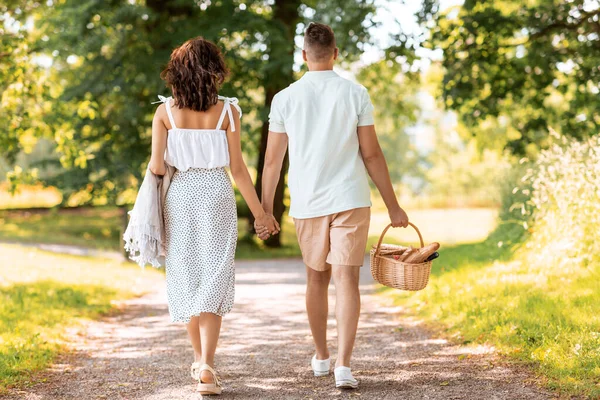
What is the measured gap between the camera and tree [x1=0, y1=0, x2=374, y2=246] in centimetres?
1527

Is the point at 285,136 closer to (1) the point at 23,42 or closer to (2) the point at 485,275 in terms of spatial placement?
(2) the point at 485,275

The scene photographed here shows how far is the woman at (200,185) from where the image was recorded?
16.3 ft

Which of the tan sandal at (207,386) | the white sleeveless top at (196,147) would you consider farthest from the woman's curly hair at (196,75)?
the tan sandal at (207,386)

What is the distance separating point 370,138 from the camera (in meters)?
4.99

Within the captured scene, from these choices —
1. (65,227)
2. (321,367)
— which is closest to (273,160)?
(321,367)

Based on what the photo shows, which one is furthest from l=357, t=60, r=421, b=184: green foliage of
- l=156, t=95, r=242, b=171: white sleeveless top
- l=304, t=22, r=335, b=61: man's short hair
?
l=156, t=95, r=242, b=171: white sleeveless top

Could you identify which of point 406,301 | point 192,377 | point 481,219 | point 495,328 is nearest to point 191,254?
point 192,377

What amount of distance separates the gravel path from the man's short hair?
2.09 metres

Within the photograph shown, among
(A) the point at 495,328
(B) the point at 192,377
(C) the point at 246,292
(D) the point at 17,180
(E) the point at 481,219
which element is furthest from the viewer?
(E) the point at 481,219

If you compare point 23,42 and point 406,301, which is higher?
point 23,42

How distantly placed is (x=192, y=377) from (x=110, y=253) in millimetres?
12389

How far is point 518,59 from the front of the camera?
55.5ft

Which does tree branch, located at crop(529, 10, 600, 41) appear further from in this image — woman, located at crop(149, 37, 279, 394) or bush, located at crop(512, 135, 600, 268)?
woman, located at crop(149, 37, 279, 394)

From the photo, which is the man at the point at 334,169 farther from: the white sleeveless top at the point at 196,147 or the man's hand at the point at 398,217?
the white sleeveless top at the point at 196,147
